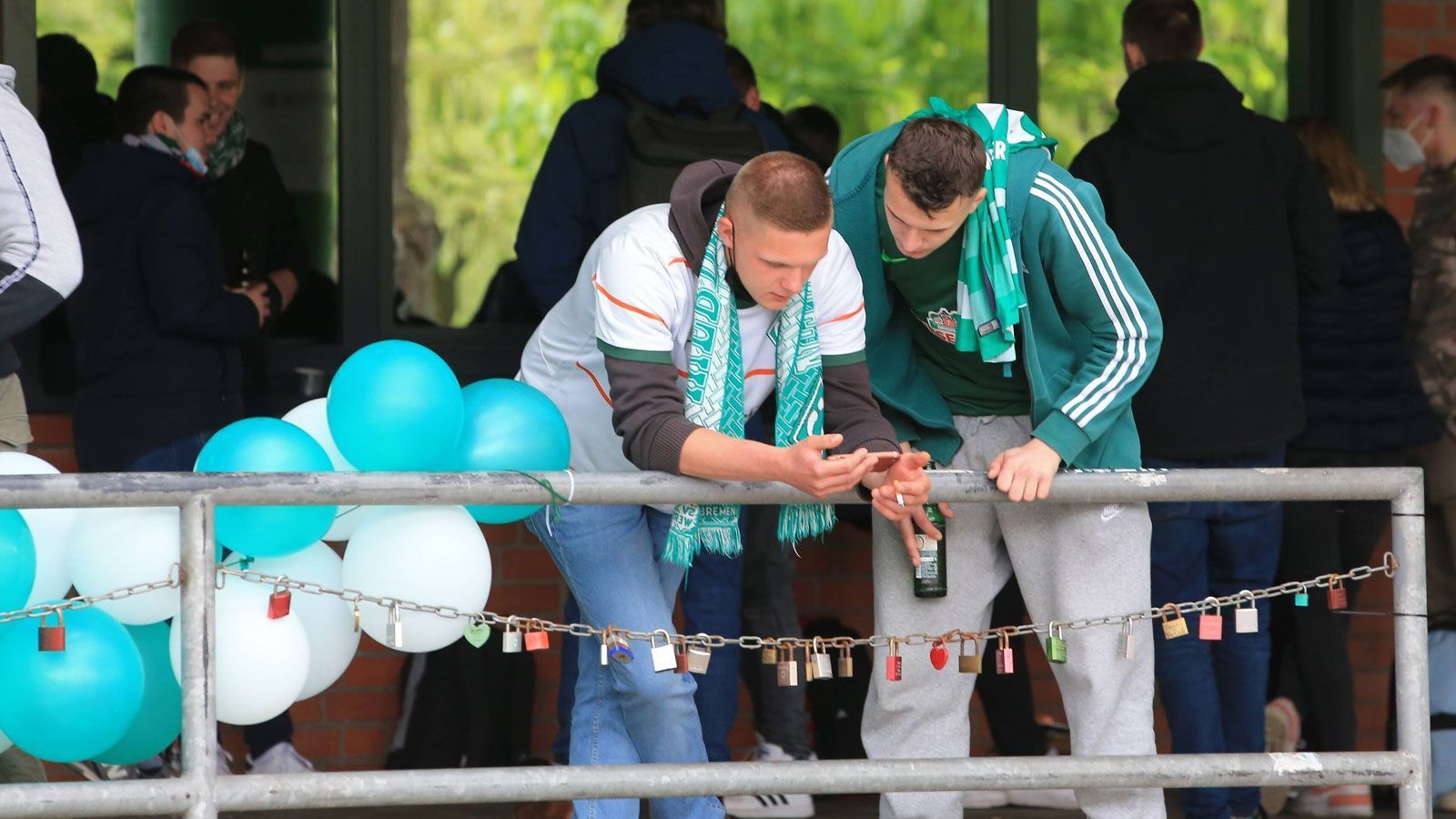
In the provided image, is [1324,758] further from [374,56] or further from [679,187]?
[374,56]

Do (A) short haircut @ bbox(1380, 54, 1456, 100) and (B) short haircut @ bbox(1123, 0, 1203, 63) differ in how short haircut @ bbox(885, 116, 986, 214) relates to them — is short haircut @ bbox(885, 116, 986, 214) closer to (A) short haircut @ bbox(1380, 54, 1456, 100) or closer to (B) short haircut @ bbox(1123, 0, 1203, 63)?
(B) short haircut @ bbox(1123, 0, 1203, 63)

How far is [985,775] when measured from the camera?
10.8 ft

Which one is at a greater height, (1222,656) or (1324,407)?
(1324,407)

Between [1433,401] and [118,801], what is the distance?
3927 mm

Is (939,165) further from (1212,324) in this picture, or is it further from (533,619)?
(1212,324)

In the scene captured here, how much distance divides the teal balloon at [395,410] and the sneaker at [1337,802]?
2.99 m

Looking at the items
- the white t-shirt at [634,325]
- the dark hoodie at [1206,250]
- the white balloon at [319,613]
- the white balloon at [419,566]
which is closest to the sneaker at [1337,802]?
the dark hoodie at [1206,250]

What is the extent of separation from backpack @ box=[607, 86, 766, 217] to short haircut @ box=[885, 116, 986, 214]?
1.44 meters

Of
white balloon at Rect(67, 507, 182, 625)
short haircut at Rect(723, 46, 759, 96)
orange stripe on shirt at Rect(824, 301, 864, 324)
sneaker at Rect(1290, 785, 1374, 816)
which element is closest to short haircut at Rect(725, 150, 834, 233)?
orange stripe on shirt at Rect(824, 301, 864, 324)

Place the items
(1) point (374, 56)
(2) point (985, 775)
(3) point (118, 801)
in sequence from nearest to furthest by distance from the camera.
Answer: (3) point (118, 801) → (2) point (985, 775) → (1) point (374, 56)

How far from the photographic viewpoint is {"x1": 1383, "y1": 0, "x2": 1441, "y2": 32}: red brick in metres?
5.98

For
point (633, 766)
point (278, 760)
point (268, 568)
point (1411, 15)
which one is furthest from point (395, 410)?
point (1411, 15)

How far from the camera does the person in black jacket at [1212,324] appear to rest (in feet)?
15.1

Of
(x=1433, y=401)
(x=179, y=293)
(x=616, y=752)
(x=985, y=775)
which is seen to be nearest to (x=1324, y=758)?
(x=985, y=775)
